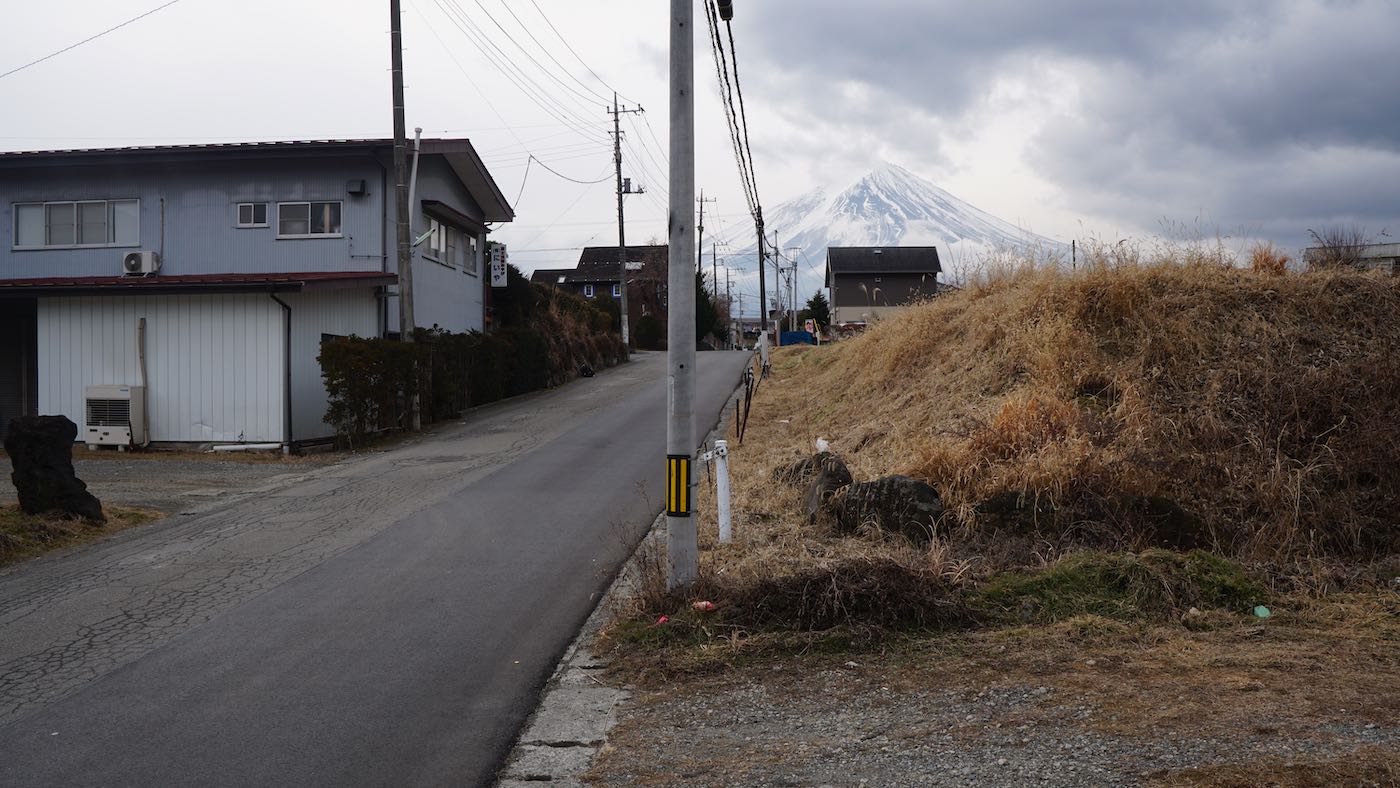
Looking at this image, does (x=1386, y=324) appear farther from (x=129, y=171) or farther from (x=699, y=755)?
(x=129, y=171)

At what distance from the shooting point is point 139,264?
21.4 meters

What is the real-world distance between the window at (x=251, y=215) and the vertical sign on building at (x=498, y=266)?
7520 millimetres

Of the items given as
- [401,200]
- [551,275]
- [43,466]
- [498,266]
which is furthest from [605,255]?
[43,466]

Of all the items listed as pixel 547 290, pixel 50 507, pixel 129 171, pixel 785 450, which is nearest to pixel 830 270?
pixel 547 290

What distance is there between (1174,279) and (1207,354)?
1.77m

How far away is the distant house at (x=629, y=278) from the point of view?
2491 inches

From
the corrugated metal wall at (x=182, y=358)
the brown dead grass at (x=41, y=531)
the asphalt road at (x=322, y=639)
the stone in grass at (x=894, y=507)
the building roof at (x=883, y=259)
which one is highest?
the building roof at (x=883, y=259)

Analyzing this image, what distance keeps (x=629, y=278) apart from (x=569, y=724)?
200ft

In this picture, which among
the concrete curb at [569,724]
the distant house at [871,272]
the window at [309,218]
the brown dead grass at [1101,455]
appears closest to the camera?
the concrete curb at [569,724]

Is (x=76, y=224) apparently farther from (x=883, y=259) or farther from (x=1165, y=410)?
(x=883, y=259)

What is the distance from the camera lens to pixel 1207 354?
400 inches

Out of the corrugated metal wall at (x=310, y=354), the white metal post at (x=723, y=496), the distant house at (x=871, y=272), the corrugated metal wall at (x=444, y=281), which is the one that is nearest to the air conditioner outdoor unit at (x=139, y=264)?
the corrugated metal wall at (x=444, y=281)

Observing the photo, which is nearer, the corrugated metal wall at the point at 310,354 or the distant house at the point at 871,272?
the corrugated metal wall at the point at 310,354

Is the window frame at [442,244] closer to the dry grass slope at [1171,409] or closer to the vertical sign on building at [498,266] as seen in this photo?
the vertical sign on building at [498,266]
